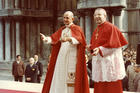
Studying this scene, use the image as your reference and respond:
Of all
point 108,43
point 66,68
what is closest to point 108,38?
point 108,43

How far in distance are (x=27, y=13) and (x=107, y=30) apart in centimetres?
1076

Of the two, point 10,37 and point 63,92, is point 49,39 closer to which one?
point 63,92

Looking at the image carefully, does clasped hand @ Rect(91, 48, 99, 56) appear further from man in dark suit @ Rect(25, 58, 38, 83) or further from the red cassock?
man in dark suit @ Rect(25, 58, 38, 83)

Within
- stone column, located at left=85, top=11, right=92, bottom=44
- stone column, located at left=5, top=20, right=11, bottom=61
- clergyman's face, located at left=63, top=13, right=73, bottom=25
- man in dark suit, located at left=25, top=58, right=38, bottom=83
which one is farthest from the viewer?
stone column, located at left=5, top=20, right=11, bottom=61

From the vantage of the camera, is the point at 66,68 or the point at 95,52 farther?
the point at 66,68

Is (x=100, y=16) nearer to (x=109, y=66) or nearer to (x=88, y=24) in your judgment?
(x=109, y=66)

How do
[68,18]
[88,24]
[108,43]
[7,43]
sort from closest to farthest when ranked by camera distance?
[108,43] → [68,18] → [88,24] → [7,43]

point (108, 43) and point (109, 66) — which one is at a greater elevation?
point (108, 43)

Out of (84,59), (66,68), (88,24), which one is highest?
(88,24)

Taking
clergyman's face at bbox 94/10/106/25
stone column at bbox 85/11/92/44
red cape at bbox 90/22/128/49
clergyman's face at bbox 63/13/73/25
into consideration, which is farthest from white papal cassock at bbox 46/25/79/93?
stone column at bbox 85/11/92/44

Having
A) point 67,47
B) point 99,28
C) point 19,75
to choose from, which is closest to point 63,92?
point 67,47

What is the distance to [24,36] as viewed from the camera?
15.4 m

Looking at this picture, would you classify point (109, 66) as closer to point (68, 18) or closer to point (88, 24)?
point (68, 18)

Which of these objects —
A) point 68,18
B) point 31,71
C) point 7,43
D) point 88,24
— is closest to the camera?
point 68,18
